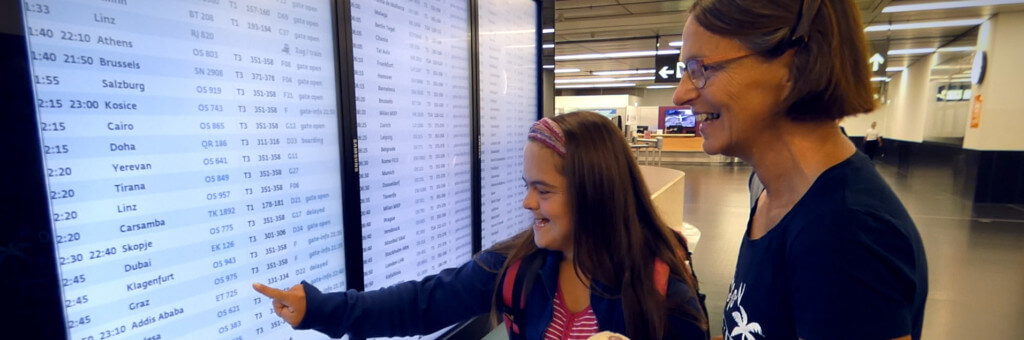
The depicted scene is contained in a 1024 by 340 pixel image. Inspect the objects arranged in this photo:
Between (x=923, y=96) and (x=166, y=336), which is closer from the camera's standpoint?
(x=166, y=336)

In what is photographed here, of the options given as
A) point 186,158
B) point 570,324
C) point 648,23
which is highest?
point 648,23

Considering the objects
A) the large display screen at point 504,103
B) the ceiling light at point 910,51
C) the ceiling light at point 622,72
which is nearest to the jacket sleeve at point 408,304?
the large display screen at point 504,103

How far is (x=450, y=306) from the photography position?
4.29 ft

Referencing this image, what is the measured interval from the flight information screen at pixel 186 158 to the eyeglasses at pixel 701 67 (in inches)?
43.4

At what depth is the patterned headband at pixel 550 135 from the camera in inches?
46.7

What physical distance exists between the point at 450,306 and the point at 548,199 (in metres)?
0.41

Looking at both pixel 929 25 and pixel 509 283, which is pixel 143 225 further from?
pixel 929 25

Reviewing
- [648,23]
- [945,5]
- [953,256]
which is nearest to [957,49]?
[945,5]

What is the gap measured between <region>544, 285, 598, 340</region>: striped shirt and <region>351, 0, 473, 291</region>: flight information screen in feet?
2.67

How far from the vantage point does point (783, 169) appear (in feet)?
2.83

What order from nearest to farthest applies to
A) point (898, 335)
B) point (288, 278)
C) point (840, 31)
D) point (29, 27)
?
point (898, 335) → point (840, 31) → point (29, 27) → point (288, 278)

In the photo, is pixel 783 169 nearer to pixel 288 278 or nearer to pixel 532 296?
pixel 532 296

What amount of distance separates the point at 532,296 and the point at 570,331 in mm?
132

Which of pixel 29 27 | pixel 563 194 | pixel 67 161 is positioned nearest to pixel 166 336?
pixel 67 161
